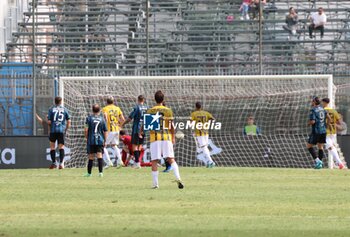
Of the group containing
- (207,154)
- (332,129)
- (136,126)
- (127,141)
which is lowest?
(207,154)

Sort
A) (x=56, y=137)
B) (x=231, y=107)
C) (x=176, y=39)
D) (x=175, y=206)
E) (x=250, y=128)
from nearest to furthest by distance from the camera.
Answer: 1. (x=175, y=206)
2. (x=56, y=137)
3. (x=250, y=128)
4. (x=231, y=107)
5. (x=176, y=39)

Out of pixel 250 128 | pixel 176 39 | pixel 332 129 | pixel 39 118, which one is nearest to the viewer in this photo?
pixel 332 129

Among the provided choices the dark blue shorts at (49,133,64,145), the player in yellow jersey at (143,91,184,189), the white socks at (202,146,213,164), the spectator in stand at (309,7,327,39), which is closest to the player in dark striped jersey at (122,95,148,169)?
the dark blue shorts at (49,133,64,145)

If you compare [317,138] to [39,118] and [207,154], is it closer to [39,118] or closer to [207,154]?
[207,154]

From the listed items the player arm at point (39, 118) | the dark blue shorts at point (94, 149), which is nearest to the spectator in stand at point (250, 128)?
the player arm at point (39, 118)

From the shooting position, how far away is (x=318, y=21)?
1629 inches

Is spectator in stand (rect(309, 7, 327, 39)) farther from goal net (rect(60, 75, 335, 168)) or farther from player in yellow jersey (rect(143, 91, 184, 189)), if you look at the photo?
player in yellow jersey (rect(143, 91, 184, 189))

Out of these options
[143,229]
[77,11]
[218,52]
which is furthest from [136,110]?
[143,229]

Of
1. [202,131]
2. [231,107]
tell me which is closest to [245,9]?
[231,107]

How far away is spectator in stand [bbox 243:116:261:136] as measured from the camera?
3338 cm

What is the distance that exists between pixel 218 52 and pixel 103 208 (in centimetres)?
2358

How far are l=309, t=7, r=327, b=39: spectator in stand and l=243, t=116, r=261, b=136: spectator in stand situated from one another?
8977 mm

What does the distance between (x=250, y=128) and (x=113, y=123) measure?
481 cm

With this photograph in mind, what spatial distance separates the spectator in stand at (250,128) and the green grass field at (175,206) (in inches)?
315
